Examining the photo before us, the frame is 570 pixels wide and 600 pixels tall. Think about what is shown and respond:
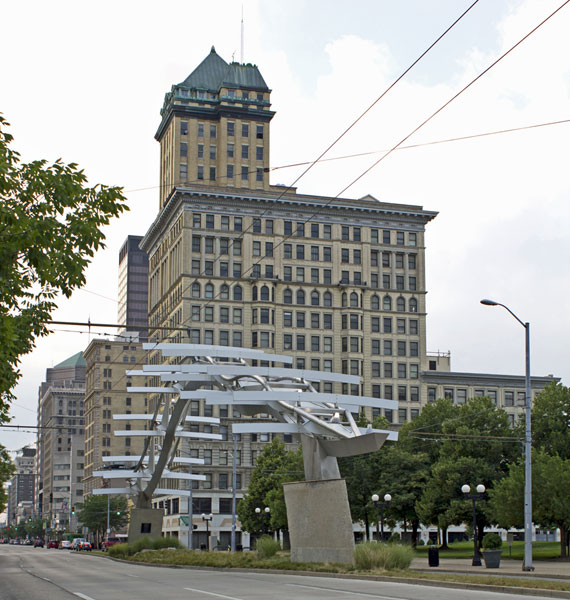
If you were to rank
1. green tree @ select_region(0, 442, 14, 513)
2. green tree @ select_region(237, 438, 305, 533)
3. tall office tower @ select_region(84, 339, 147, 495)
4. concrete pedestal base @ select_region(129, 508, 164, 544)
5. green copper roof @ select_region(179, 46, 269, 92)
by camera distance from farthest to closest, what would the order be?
1. tall office tower @ select_region(84, 339, 147, 495)
2. green copper roof @ select_region(179, 46, 269, 92)
3. green tree @ select_region(237, 438, 305, 533)
4. green tree @ select_region(0, 442, 14, 513)
5. concrete pedestal base @ select_region(129, 508, 164, 544)

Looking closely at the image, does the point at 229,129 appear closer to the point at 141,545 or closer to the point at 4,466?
the point at 4,466

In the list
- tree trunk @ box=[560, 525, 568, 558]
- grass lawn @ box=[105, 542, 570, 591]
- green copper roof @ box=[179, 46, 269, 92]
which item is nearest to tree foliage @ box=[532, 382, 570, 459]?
tree trunk @ box=[560, 525, 568, 558]

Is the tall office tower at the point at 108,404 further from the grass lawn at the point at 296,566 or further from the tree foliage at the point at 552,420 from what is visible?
the grass lawn at the point at 296,566

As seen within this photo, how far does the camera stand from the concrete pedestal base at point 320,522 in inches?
1262

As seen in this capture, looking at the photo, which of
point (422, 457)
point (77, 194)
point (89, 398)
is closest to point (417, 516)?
point (422, 457)

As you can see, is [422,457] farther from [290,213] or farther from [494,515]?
[290,213]

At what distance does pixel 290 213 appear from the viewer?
111875 mm

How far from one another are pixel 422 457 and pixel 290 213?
47645 mm

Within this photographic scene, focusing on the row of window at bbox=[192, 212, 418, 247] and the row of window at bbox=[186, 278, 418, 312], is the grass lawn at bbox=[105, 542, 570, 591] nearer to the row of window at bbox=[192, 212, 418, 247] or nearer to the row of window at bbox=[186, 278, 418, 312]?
the row of window at bbox=[186, 278, 418, 312]

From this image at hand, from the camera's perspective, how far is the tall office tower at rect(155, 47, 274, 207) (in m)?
118

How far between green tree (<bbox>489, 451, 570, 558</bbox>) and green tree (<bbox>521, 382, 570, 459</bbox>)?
4.58 meters

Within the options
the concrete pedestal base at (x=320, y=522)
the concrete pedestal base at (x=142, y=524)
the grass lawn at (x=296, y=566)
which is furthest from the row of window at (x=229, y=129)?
the concrete pedestal base at (x=320, y=522)

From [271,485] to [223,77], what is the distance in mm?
65381

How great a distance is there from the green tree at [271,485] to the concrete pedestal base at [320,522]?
42356 millimetres
